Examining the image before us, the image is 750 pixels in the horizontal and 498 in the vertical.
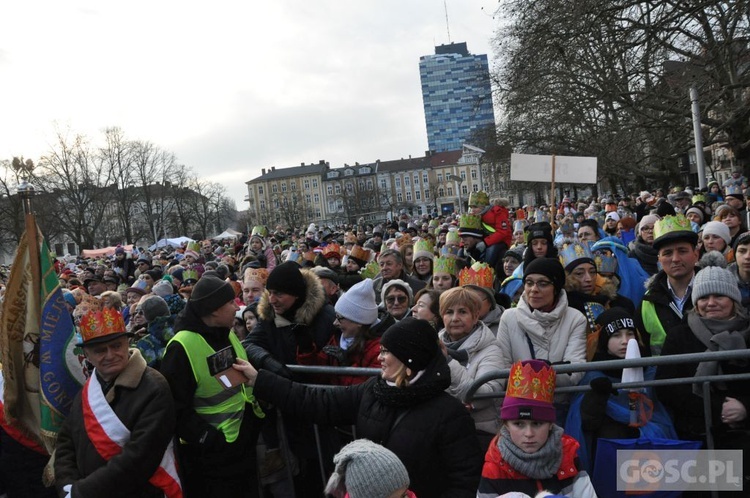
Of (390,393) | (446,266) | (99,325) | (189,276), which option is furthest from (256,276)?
(390,393)

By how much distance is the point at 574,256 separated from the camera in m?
5.52

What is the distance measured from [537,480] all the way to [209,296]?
2074mm

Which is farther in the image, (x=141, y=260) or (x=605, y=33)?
(x=141, y=260)

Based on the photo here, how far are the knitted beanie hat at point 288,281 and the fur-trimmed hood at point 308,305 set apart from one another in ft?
0.20

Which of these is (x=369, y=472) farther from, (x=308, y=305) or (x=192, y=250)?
(x=192, y=250)

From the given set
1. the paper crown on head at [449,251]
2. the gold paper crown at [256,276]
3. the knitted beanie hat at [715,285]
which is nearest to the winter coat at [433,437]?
the knitted beanie hat at [715,285]

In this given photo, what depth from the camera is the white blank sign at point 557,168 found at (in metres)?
9.94

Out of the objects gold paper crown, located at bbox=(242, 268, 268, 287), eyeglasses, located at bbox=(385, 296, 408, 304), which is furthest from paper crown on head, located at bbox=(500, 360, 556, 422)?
gold paper crown, located at bbox=(242, 268, 268, 287)

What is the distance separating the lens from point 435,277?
634 cm

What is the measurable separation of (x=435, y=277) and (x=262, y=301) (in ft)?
6.79

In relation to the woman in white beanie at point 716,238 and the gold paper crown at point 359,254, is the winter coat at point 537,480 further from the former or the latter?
the gold paper crown at point 359,254

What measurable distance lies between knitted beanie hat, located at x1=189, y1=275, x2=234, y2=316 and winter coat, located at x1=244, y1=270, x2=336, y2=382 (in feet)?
2.09

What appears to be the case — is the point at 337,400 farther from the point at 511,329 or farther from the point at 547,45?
the point at 547,45

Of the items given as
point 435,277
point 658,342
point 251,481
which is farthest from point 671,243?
point 251,481
